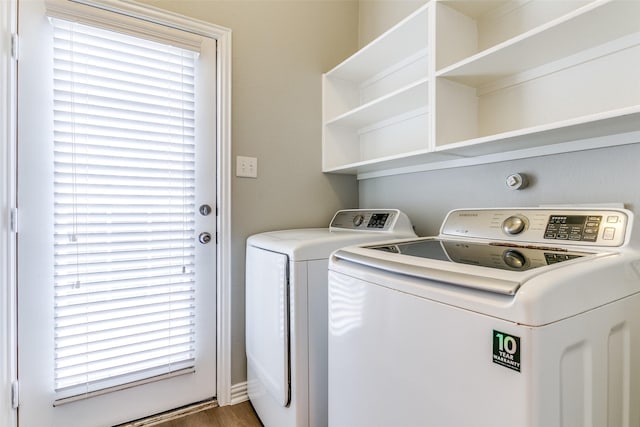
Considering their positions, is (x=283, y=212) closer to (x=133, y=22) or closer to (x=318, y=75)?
(x=318, y=75)

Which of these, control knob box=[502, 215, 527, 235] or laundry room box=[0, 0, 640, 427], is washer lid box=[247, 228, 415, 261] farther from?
control knob box=[502, 215, 527, 235]

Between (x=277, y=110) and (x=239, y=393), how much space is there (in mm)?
1635

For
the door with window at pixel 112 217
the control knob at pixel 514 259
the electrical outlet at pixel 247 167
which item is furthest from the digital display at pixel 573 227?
the door with window at pixel 112 217

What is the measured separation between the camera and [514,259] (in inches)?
32.3

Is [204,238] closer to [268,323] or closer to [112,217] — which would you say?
[112,217]

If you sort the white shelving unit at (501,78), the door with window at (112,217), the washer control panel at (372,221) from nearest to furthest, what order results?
the white shelving unit at (501,78)
the door with window at (112,217)
the washer control panel at (372,221)

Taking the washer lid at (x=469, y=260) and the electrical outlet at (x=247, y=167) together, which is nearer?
the washer lid at (x=469, y=260)

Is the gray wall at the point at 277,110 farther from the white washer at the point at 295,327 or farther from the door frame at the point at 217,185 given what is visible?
the white washer at the point at 295,327

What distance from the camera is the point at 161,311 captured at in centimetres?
158

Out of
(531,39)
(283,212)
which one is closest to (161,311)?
(283,212)

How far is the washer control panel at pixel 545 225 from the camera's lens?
916 mm

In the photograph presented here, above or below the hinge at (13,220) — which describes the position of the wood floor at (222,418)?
below

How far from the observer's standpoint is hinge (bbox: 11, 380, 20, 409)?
130 cm

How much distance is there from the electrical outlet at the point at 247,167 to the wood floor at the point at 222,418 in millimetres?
1262
